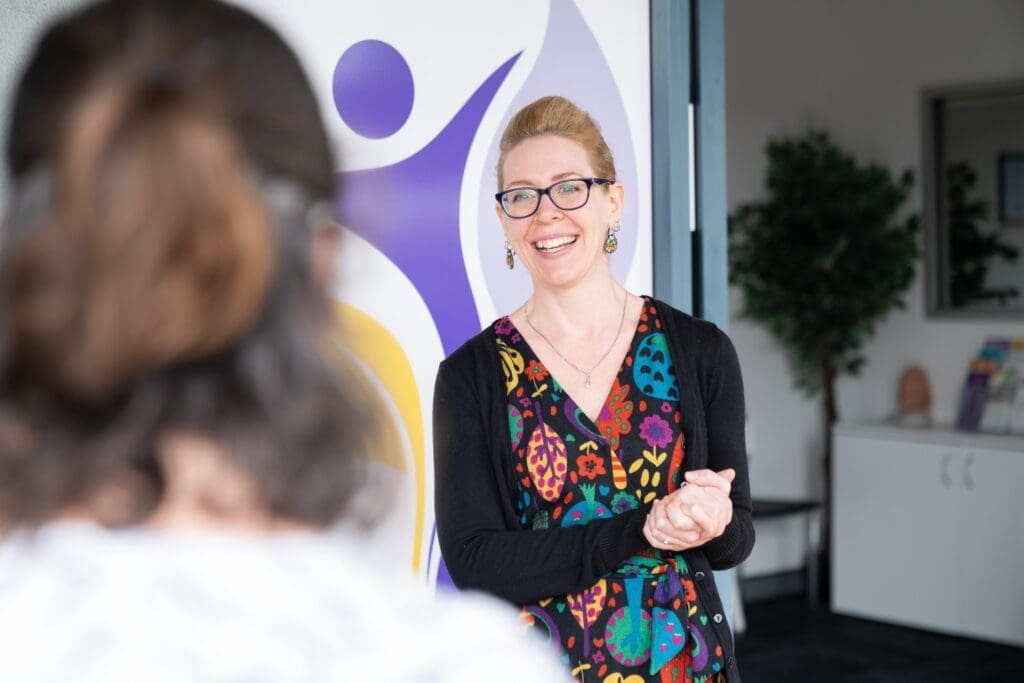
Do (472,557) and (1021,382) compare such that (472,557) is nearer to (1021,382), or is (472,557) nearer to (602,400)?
(602,400)

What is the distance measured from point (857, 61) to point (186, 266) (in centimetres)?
687

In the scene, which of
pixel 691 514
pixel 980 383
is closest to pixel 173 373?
pixel 691 514

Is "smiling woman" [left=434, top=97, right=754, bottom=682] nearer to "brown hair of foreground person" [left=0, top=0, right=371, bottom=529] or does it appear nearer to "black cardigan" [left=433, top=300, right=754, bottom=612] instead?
"black cardigan" [left=433, top=300, right=754, bottom=612]

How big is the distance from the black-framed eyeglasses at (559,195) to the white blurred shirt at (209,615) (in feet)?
4.37

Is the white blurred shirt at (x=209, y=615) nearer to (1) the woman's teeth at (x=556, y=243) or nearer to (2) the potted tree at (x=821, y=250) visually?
(1) the woman's teeth at (x=556, y=243)

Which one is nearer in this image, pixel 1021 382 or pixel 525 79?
pixel 525 79

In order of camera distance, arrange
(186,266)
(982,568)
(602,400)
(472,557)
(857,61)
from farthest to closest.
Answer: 1. (857,61)
2. (982,568)
3. (602,400)
4. (472,557)
5. (186,266)

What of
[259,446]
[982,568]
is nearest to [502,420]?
[259,446]

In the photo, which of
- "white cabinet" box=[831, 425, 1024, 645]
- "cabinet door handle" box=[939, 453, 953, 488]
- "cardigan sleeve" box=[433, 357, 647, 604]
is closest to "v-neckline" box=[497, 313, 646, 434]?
"cardigan sleeve" box=[433, 357, 647, 604]

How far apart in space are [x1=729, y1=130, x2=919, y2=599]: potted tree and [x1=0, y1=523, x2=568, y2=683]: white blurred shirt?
5.83 meters

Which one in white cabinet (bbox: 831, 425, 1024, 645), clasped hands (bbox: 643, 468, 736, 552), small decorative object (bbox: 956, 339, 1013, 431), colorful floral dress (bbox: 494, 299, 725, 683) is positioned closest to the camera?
clasped hands (bbox: 643, 468, 736, 552)

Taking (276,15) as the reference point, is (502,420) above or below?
below

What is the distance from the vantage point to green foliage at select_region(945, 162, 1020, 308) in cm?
638

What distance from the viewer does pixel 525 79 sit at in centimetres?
251
